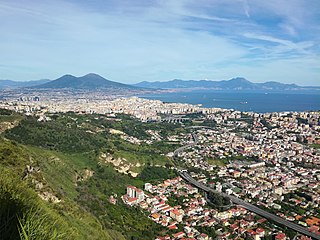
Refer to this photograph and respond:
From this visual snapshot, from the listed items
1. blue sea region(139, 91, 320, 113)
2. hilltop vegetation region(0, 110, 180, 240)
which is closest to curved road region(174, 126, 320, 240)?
hilltop vegetation region(0, 110, 180, 240)

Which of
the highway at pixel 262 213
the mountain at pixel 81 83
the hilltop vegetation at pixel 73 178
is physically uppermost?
the mountain at pixel 81 83

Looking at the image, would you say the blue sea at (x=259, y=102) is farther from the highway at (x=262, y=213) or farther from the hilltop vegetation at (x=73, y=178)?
the highway at (x=262, y=213)

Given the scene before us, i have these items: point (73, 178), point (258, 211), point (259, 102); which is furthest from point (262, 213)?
point (259, 102)

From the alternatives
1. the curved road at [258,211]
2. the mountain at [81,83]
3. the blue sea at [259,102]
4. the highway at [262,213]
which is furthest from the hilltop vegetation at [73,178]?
the mountain at [81,83]

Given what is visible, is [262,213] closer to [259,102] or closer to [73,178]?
[73,178]

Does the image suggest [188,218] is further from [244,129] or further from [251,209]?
[244,129]

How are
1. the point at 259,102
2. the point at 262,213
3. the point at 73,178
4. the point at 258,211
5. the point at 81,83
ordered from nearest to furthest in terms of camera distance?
the point at 262,213
the point at 258,211
the point at 73,178
the point at 259,102
the point at 81,83

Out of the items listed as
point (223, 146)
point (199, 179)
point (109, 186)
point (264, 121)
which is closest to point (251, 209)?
point (199, 179)

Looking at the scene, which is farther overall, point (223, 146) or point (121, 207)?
point (223, 146)

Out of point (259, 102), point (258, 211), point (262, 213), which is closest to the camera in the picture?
point (262, 213)
